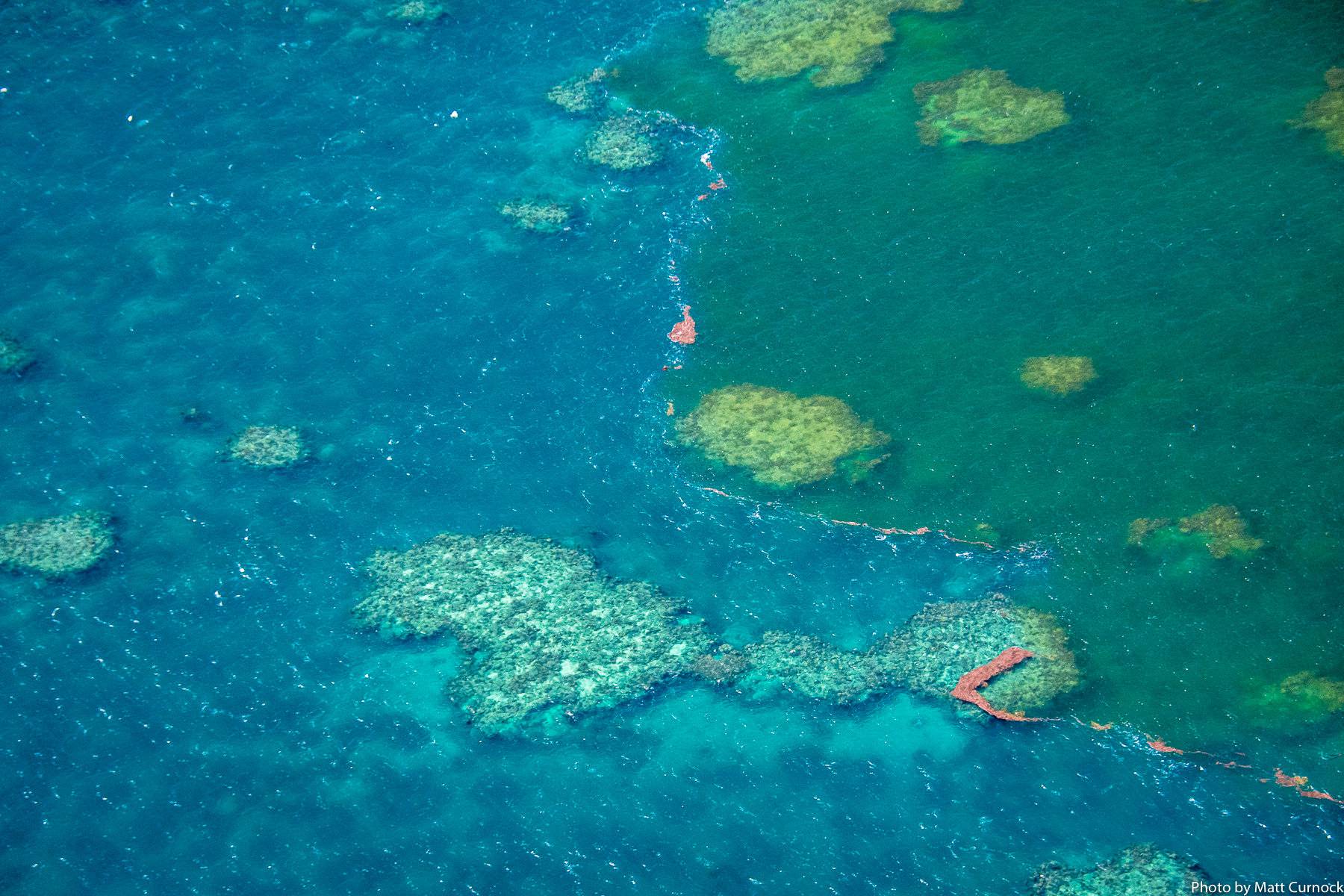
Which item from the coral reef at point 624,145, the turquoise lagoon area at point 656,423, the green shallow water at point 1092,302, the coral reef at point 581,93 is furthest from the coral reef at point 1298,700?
the coral reef at point 581,93

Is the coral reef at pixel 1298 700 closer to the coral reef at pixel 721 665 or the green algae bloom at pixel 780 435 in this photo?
the green algae bloom at pixel 780 435

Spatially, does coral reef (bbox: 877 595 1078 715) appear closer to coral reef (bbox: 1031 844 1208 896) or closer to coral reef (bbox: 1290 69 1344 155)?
coral reef (bbox: 1031 844 1208 896)

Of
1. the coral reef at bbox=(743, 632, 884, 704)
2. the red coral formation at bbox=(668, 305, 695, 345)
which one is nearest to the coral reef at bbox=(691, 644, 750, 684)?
the coral reef at bbox=(743, 632, 884, 704)

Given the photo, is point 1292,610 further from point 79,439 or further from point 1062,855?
point 79,439

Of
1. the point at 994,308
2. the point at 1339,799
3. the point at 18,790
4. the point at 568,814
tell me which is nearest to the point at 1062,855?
the point at 1339,799

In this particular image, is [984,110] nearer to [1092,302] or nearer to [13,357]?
[1092,302]
